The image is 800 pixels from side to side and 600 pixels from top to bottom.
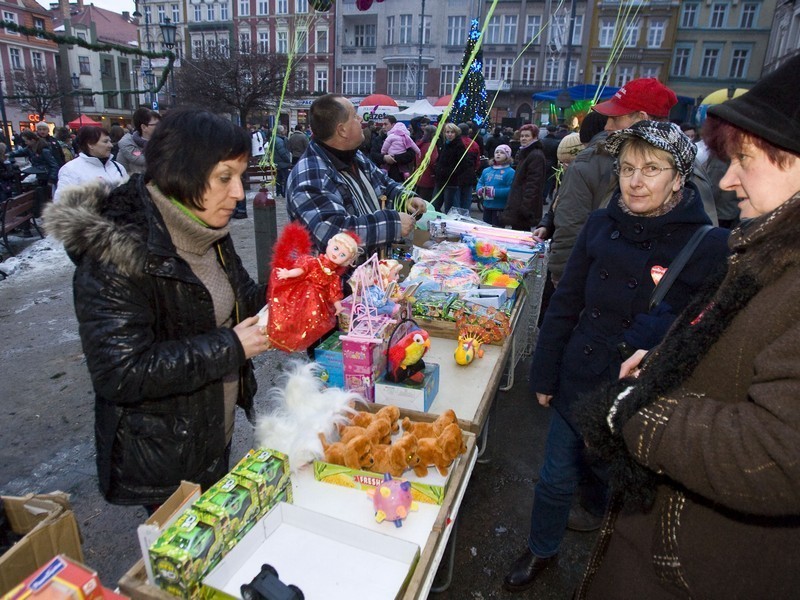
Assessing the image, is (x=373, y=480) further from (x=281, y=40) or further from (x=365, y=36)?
(x=365, y=36)

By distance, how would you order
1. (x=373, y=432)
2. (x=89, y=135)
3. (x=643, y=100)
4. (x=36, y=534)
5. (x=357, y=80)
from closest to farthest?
1. (x=36, y=534)
2. (x=373, y=432)
3. (x=643, y=100)
4. (x=89, y=135)
5. (x=357, y=80)

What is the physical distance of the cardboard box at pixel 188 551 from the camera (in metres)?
1.06

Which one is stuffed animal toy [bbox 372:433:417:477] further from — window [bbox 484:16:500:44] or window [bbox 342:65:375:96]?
window [bbox 342:65:375:96]

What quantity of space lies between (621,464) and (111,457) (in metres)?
1.45

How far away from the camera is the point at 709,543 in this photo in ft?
3.39

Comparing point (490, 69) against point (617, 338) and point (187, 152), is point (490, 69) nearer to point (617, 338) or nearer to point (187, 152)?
point (617, 338)

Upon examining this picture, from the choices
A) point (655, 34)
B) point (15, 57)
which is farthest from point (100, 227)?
point (15, 57)

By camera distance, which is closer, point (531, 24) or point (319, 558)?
point (319, 558)

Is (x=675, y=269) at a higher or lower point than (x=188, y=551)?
higher

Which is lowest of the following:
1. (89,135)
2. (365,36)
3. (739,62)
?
(89,135)

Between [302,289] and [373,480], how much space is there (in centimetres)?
70

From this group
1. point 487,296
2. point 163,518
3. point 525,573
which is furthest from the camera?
point 487,296

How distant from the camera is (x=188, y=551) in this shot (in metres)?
1.07

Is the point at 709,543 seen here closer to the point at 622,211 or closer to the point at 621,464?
the point at 621,464
